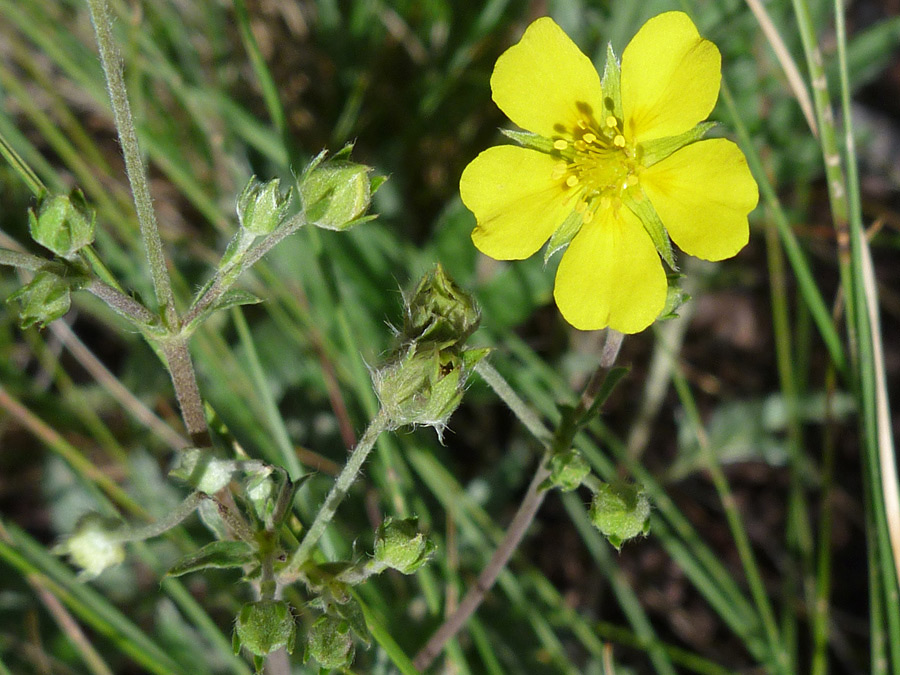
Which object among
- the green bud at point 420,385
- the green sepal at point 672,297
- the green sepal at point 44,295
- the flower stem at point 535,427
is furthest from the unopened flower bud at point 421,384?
the green sepal at point 44,295

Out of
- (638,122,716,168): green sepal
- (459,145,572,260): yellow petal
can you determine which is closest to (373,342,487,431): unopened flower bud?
(459,145,572,260): yellow petal

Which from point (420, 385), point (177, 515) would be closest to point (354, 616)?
point (177, 515)

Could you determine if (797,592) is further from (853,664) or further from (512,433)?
(512,433)

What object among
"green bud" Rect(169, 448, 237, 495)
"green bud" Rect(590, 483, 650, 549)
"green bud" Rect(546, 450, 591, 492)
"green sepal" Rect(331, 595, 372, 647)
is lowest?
"green sepal" Rect(331, 595, 372, 647)

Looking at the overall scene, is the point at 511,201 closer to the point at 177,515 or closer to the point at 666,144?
the point at 666,144

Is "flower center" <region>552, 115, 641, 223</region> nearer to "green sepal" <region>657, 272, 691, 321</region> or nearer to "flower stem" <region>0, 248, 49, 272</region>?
"green sepal" <region>657, 272, 691, 321</region>
